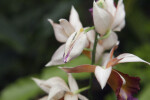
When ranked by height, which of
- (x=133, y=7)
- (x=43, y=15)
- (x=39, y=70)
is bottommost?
(x=39, y=70)

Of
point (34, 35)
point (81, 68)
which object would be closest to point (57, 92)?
point (81, 68)

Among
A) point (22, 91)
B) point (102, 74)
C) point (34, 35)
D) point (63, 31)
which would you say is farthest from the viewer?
point (34, 35)

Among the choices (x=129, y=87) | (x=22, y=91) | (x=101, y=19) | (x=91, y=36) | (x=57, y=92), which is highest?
(x=101, y=19)

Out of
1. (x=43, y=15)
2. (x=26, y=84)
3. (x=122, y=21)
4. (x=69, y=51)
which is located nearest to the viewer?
(x=69, y=51)

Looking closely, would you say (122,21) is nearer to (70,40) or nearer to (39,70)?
(70,40)

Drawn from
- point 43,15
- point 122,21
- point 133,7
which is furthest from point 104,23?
point 43,15

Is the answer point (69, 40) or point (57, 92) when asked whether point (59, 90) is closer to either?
point (57, 92)

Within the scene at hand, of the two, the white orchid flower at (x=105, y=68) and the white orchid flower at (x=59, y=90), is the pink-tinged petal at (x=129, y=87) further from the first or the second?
the white orchid flower at (x=59, y=90)
